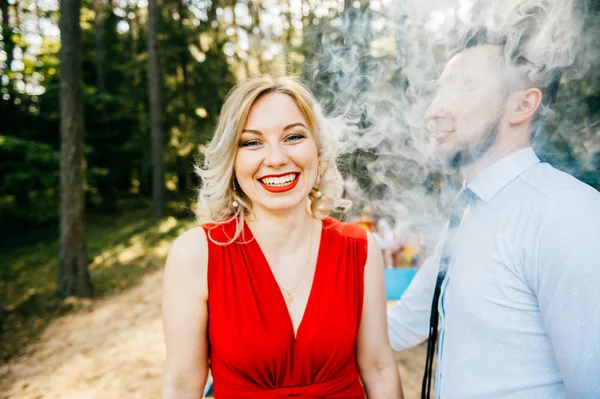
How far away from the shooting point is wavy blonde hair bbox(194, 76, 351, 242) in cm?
193

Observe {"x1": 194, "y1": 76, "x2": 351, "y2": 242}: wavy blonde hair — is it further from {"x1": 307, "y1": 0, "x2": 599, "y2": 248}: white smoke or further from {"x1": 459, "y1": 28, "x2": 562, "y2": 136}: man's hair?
{"x1": 459, "y1": 28, "x2": 562, "y2": 136}: man's hair

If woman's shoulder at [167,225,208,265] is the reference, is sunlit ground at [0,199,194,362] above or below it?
below

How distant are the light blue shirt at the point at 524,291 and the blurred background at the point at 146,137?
817 mm

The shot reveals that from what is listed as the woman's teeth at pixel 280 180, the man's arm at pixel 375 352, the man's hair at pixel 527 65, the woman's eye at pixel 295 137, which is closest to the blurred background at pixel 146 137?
the man's hair at pixel 527 65

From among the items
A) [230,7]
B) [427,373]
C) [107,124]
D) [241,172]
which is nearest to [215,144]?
[241,172]

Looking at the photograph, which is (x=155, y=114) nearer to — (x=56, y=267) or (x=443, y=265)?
(x=56, y=267)

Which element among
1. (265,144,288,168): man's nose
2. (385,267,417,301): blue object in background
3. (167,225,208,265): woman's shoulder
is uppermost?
(265,144,288,168): man's nose

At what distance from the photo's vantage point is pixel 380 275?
213 cm

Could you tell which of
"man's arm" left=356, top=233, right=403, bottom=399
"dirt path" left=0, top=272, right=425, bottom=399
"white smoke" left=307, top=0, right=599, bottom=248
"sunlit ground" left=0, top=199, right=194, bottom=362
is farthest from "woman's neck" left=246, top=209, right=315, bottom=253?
"sunlit ground" left=0, top=199, right=194, bottom=362

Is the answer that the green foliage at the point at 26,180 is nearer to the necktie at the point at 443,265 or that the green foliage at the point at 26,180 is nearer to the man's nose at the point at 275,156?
the man's nose at the point at 275,156

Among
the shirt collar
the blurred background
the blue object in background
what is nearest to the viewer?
the shirt collar

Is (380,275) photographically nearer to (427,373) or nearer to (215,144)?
(427,373)

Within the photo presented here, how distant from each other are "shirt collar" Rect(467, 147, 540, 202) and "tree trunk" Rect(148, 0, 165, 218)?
1332 centimetres

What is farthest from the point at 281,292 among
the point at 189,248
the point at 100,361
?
the point at 100,361
